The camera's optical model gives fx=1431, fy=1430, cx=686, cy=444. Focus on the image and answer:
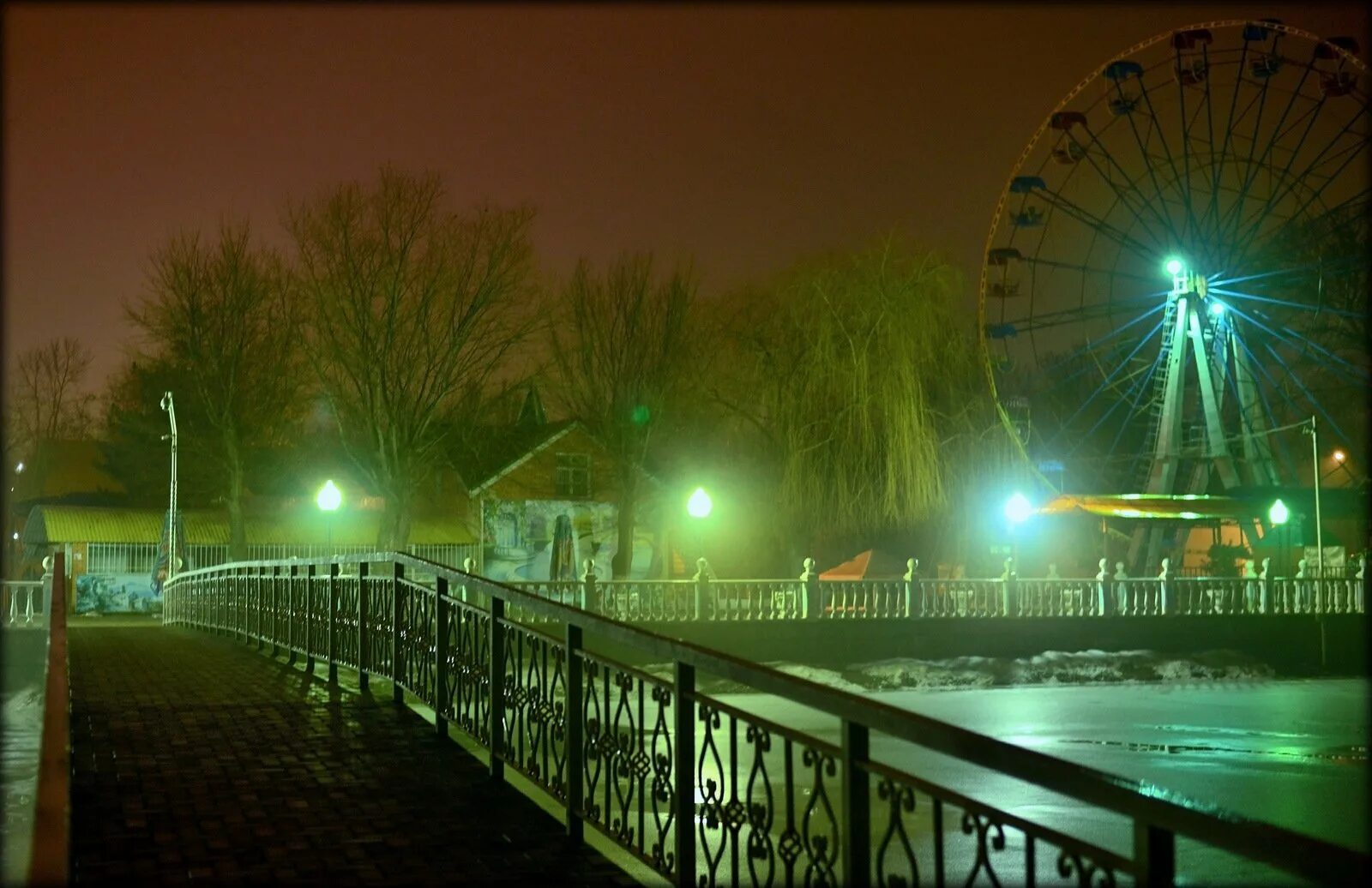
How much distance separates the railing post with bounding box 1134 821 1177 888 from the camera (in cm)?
348

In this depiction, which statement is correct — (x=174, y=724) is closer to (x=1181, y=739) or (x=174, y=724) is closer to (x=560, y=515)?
(x=1181, y=739)

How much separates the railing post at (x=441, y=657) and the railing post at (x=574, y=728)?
8.06 ft

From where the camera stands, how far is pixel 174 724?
10.3 metres

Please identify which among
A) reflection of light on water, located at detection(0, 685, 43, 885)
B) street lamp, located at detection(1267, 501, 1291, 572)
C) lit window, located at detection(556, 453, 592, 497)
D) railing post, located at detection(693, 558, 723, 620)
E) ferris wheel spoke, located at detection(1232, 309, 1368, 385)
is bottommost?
reflection of light on water, located at detection(0, 685, 43, 885)

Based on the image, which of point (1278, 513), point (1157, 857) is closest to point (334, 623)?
point (1157, 857)

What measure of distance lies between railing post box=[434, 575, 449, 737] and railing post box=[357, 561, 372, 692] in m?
2.13

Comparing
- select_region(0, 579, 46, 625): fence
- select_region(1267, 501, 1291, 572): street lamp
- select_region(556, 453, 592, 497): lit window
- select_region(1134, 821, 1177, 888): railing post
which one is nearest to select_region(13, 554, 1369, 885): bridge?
select_region(1134, 821, 1177, 888): railing post

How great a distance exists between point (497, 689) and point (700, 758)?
262 cm

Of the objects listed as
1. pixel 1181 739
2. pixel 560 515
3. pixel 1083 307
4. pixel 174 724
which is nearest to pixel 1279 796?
pixel 1181 739

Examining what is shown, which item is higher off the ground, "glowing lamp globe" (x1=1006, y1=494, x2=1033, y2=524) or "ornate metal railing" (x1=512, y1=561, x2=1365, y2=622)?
"glowing lamp globe" (x1=1006, y1=494, x2=1033, y2=524)

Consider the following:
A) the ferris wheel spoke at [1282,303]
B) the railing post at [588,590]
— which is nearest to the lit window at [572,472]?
the railing post at [588,590]

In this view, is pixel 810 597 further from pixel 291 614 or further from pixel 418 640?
pixel 418 640

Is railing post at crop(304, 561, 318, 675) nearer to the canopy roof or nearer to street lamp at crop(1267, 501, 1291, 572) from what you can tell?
the canopy roof

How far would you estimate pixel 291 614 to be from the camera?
15.0m
